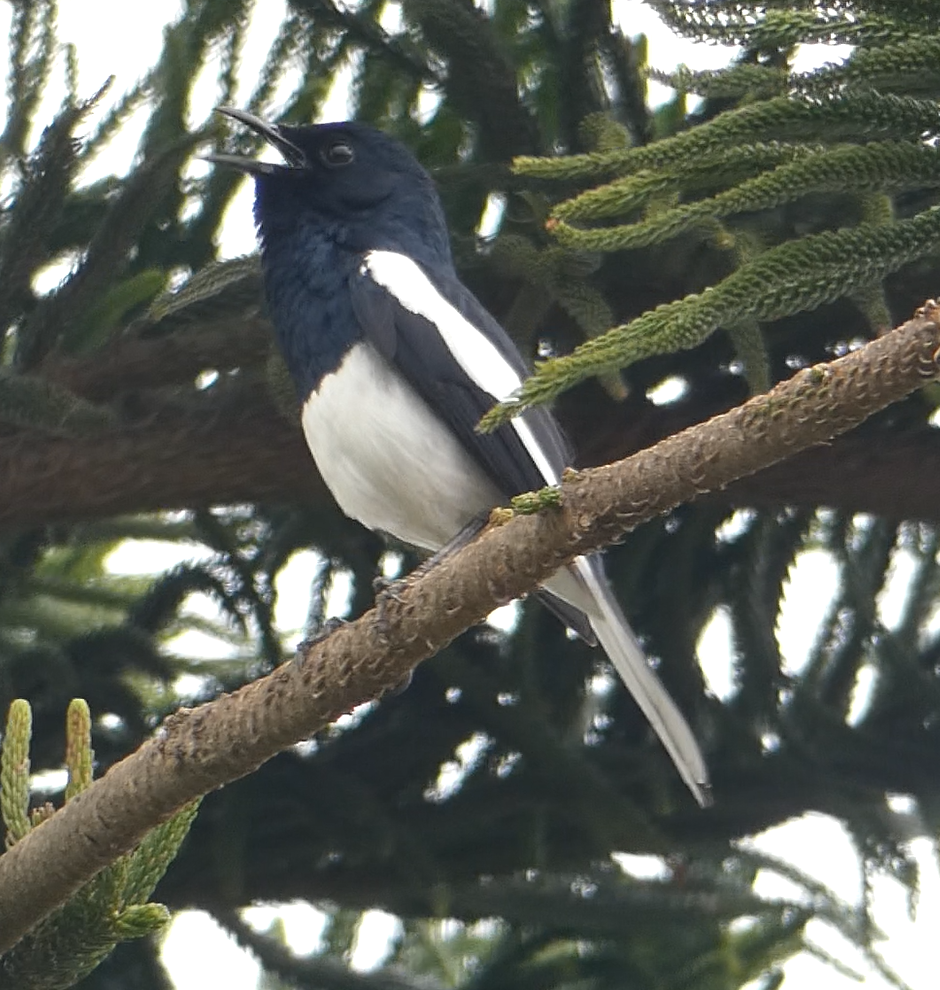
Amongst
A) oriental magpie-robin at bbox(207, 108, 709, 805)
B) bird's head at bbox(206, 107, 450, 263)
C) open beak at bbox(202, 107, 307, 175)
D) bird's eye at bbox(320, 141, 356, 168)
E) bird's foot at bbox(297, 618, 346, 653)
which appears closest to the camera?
bird's foot at bbox(297, 618, 346, 653)

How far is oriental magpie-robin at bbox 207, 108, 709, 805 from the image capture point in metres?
2.72

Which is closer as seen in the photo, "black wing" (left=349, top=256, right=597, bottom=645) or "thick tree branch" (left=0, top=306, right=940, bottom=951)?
"thick tree branch" (left=0, top=306, right=940, bottom=951)

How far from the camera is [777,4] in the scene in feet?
5.42

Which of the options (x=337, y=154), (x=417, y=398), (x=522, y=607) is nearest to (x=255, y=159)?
(x=337, y=154)

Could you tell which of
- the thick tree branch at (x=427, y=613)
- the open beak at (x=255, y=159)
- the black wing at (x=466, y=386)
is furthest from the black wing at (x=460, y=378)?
the thick tree branch at (x=427, y=613)

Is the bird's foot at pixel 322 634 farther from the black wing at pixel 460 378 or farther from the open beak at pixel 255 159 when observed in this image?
the open beak at pixel 255 159

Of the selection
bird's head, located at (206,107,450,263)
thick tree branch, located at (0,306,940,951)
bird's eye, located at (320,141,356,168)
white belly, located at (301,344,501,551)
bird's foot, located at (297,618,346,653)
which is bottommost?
thick tree branch, located at (0,306,940,951)

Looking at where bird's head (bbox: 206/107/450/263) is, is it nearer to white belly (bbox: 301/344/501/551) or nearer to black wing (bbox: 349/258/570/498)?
black wing (bbox: 349/258/570/498)

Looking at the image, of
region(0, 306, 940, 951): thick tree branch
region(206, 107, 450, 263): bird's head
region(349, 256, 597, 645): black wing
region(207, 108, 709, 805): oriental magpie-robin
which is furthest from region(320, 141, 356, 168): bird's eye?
region(0, 306, 940, 951): thick tree branch

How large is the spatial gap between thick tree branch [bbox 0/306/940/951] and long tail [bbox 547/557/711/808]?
2.36 feet

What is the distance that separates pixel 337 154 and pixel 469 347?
73 centimetres

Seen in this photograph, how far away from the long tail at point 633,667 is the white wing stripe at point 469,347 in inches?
6.6

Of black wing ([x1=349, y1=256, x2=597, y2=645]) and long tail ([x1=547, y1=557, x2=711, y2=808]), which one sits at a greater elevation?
black wing ([x1=349, y1=256, x2=597, y2=645])

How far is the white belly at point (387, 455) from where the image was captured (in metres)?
2.76
